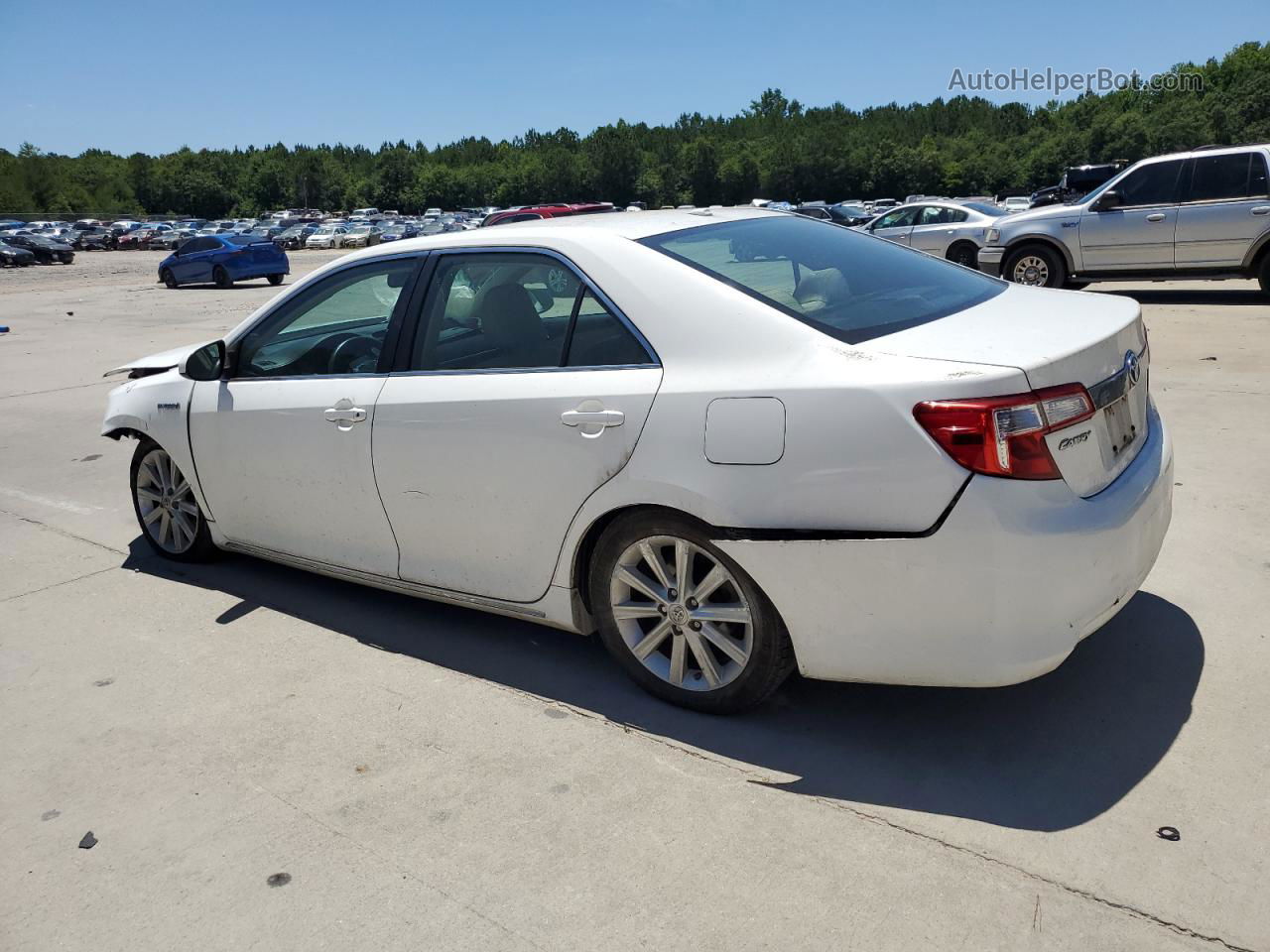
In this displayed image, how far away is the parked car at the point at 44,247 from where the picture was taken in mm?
49562

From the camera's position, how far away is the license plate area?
314 centimetres

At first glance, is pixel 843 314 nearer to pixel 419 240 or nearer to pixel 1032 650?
pixel 1032 650

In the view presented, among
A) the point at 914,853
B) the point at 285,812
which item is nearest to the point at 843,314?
the point at 914,853

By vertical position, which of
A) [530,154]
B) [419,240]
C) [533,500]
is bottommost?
[533,500]

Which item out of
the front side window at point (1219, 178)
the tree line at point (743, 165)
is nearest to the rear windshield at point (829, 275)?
the front side window at point (1219, 178)

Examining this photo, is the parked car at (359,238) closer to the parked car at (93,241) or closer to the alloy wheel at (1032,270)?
the parked car at (93,241)

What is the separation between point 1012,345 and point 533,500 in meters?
1.59

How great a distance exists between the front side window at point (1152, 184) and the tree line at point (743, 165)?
11025 cm

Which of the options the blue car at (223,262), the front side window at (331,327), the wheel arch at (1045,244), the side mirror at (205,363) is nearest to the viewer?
the front side window at (331,327)

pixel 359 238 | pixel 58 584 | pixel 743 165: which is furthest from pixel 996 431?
pixel 743 165

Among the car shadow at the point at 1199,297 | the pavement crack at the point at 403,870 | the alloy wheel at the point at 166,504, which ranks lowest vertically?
the pavement crack at the point at 403,870

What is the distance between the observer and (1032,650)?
9.42ft

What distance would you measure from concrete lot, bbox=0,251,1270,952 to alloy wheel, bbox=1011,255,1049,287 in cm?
964

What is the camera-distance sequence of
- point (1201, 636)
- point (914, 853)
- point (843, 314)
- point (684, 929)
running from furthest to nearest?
point (1201, 636) → point (843, 314) → point (914, 853) → point (684, 929)
